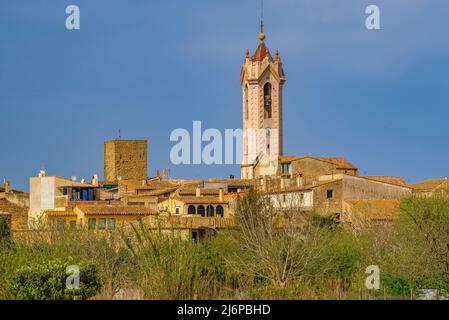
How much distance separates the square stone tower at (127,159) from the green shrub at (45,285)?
70078 mm

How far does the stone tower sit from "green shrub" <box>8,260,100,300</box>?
248ft

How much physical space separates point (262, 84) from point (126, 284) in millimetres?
77397

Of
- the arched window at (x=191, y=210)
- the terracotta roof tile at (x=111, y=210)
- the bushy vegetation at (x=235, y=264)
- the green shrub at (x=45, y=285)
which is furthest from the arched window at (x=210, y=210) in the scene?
the green shrub at (x=45, y=285)

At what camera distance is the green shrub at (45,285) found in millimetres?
22125

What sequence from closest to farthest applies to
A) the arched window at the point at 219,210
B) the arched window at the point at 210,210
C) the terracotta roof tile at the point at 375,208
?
the terracotta roof tile at the point at 375,208
the arched window at the point at 210,210
the arched window at the point at 219,210

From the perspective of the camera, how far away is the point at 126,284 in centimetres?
2405

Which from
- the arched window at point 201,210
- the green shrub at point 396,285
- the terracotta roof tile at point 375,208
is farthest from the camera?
the arched window at point 201,210

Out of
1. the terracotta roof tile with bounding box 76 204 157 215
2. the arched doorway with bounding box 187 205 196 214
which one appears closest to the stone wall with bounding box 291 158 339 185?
the arched doorway with bounding box 187 205 196 214

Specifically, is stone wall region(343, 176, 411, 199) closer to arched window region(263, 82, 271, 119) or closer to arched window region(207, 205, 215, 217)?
arched window region(207, 205, 215, 217)

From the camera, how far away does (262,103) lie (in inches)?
3954

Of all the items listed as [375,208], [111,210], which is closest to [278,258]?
[111,210]

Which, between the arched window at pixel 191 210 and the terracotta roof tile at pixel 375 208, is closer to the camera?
the terracotta roof tile at pixel 375 208

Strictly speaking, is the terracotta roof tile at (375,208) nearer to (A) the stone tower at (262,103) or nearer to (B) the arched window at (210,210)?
(B) the arched window at (210,210)

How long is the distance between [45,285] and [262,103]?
78.8 metres
